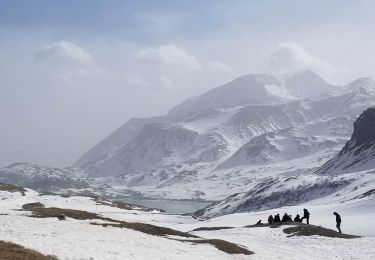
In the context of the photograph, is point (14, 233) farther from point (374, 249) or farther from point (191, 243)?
point (374, 249)

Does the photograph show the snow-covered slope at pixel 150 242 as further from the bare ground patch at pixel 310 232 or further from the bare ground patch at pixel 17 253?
the bare ground patch at pixel 17 253

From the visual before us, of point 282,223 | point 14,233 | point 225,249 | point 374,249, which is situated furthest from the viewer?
point 282,223

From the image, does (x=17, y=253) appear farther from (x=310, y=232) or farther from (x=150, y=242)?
(x=310, y=232)

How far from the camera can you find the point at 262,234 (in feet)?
201

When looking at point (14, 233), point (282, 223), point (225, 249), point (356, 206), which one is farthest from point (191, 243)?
point (356, 206)

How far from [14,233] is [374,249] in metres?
32.0

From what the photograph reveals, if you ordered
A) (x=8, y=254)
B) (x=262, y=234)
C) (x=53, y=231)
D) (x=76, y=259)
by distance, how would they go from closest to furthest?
1. (x=8, y=254)
2. (x=76, y=259)
3. (x=53, y=231)
4. (x=262, y=234)

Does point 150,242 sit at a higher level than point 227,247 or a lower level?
higher

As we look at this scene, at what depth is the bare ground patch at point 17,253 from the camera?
86.7ft

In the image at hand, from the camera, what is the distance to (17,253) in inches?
1088

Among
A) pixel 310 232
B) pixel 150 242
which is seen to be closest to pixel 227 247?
pixel 150 242

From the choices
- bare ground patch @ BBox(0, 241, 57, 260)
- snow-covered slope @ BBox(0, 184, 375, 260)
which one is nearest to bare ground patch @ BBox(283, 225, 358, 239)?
snow-covered slope @ BBox(0, 184, 375, 260)

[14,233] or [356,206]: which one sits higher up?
[356,206]

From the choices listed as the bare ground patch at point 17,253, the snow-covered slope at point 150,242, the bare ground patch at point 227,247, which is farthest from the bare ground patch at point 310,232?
the bare ground patch at point 17,253
